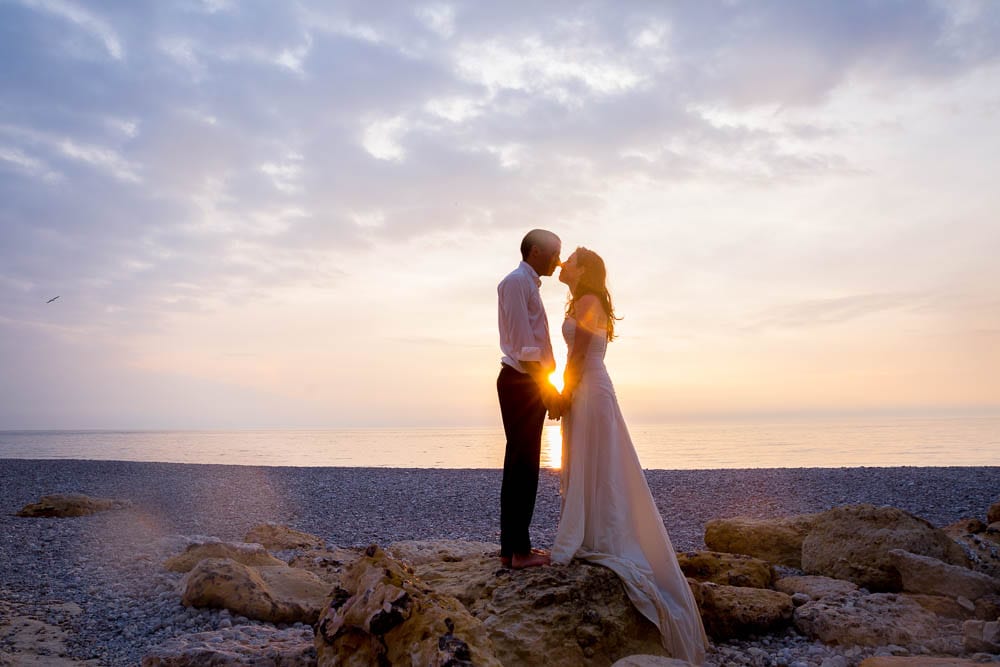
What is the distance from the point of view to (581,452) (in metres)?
5.55

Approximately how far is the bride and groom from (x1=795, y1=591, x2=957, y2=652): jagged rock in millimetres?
1200

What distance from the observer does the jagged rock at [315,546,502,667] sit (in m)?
3.61

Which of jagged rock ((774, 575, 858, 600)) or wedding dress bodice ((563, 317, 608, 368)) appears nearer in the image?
wedding dress bodice ((563, 317, 608, 368))

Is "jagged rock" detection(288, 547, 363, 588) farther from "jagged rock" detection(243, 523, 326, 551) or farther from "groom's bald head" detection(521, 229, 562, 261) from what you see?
"groom's bald head" detection(521, 229, 562, 261)

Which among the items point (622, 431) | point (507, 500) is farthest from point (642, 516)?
point (507, 500)

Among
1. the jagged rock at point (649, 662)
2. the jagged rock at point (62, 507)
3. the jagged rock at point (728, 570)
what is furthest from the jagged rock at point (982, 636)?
the jagged rock at point (62, 507)

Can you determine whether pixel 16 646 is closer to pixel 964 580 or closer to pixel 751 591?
pixel 751 591

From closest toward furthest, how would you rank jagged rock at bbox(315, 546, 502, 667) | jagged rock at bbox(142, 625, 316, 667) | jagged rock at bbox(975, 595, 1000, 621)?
1. jagged rock at bbox(315, 546, 502, 667)
2. jagged rock at bbox(142, 625, 316, 667)
3. jagged rock at bbox(975, 595, 1000, 621)

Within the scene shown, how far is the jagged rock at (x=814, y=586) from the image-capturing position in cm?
657

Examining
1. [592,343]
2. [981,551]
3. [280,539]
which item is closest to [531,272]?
[592,343]

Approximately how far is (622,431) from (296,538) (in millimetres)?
7046

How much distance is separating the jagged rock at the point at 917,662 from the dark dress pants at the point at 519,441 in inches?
94.3

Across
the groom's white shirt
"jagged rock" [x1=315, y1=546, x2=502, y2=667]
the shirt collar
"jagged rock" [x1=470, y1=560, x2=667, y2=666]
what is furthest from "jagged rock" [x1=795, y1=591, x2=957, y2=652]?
the shirt collar

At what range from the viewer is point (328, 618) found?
420cm
